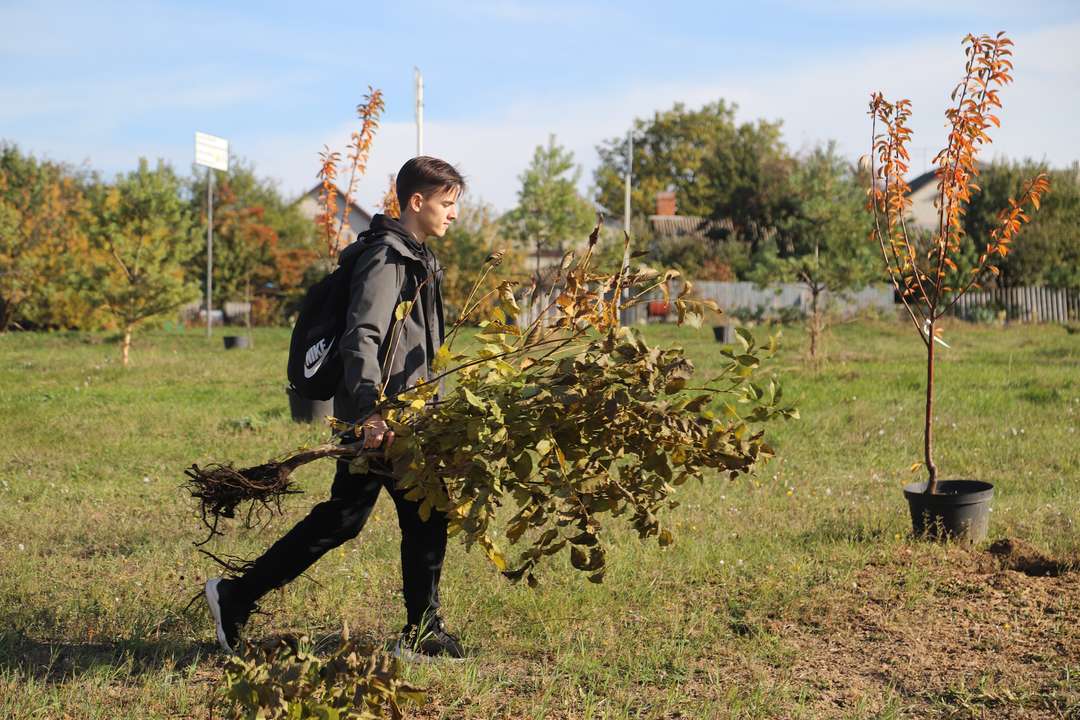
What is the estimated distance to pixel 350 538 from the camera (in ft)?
12.4

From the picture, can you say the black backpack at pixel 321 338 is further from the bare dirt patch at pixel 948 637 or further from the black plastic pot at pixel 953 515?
the black plastic pot at pixel 953 515

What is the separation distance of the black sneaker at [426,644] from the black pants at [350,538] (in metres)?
0.05

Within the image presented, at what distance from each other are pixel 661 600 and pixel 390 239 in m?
2.14

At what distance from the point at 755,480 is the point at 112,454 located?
5.31 metres

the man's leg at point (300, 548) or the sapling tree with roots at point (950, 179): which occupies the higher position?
the sapling tree with roots at point (950, 179)

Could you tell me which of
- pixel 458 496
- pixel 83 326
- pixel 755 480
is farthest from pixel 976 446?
pixel 83 326

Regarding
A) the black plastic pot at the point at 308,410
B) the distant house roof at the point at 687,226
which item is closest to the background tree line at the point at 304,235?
the distant house roof at the point at 687,226

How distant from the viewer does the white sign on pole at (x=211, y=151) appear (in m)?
19.1

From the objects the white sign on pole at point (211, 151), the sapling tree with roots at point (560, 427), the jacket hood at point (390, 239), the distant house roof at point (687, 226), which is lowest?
the sapling tree with roots at point (560, 427)

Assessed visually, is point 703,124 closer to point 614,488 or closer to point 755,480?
point 755,480

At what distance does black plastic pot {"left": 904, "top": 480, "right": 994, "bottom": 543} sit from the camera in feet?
17.7

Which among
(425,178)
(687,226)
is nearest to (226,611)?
(425,178)

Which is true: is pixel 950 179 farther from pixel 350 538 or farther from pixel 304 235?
pixel 304 235

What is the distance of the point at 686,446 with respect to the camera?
10.8 ft
